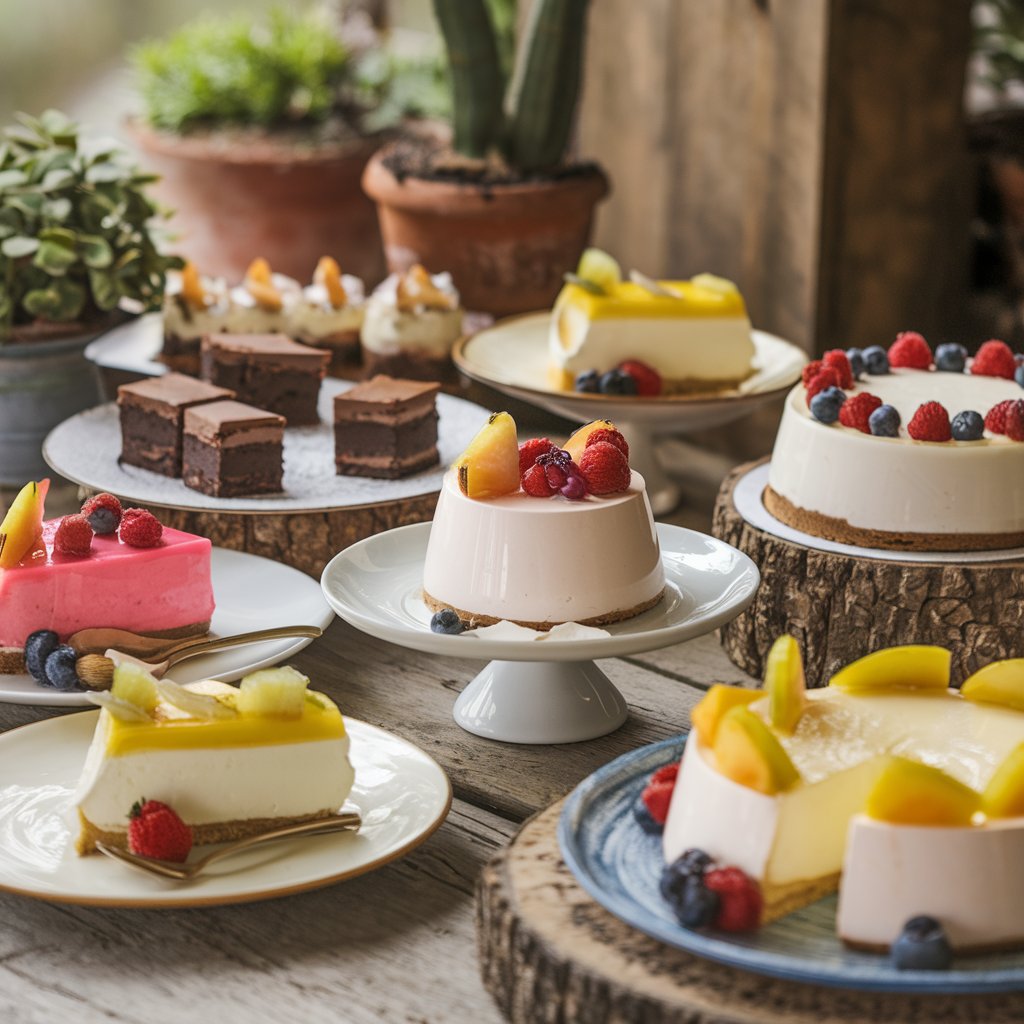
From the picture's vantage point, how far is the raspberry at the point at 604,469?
1.90m

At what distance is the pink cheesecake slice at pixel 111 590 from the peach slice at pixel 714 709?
86 centimetres

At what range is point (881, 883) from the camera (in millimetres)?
1354

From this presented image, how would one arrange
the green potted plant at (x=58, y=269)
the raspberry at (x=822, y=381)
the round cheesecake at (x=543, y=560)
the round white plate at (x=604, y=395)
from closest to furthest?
the round cheesecake at (x=543, y=560) → the raspberry at (x=822, y=381) → the round white plate at (x=604, y=395) → the green potted plant at (x=58, y=269)

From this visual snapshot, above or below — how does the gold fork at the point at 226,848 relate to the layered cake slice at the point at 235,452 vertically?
below

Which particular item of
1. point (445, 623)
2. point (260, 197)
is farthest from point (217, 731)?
point (260, 197)

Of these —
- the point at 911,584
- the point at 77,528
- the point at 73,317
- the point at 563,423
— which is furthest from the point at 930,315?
the point at 77,528

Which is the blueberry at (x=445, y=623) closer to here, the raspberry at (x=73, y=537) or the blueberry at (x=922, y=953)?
the raspberry at (x=73, y=537)

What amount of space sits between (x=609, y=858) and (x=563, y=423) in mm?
1935

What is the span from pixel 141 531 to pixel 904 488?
99 cm

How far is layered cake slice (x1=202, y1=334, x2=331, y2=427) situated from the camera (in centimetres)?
279

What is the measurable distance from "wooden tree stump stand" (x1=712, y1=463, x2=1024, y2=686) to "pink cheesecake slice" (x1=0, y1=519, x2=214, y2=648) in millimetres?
746

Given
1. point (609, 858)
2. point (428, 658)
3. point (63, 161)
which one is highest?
point (63, 161)

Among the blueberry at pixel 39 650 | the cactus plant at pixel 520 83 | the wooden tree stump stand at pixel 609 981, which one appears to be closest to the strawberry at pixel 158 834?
the wooden tree stump stand at pixel 609 981

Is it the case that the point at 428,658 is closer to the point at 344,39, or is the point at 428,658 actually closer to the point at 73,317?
the point at 73,317
